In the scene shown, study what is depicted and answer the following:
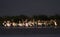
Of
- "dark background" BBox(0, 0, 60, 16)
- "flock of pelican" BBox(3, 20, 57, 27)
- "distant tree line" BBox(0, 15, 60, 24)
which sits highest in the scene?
"dark background" BBox(0, 0, 60, 16)

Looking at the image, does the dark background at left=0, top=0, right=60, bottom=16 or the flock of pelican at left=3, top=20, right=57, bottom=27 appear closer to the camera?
the flock of pelican at left=3, top=20, right=57, bottom=27

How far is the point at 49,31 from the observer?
2.35 metres

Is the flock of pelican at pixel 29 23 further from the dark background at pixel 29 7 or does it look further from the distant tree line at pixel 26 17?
the dark background at pixel 29 7

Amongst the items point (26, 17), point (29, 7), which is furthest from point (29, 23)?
point (29, 7)

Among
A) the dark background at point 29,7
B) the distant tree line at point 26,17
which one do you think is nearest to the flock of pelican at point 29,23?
the distant tree line at point 26,17

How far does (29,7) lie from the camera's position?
8.43ft

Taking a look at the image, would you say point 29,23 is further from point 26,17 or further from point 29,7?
point 29,7

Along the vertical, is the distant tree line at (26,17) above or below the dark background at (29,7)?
below

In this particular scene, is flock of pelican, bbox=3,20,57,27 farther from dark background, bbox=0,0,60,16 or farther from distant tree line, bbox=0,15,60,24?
dark background, bbox=0,0,60,16

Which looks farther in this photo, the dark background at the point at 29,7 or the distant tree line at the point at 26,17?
the dark background at the point at 29,7

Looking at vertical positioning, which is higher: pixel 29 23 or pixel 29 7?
pixel 29 7

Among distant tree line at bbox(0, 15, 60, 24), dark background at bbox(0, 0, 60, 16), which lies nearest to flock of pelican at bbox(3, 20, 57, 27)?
distant tree line at bbox(0, 15, 60, 24)

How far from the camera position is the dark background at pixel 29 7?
254 centimetres

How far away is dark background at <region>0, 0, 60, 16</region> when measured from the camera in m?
2.54
